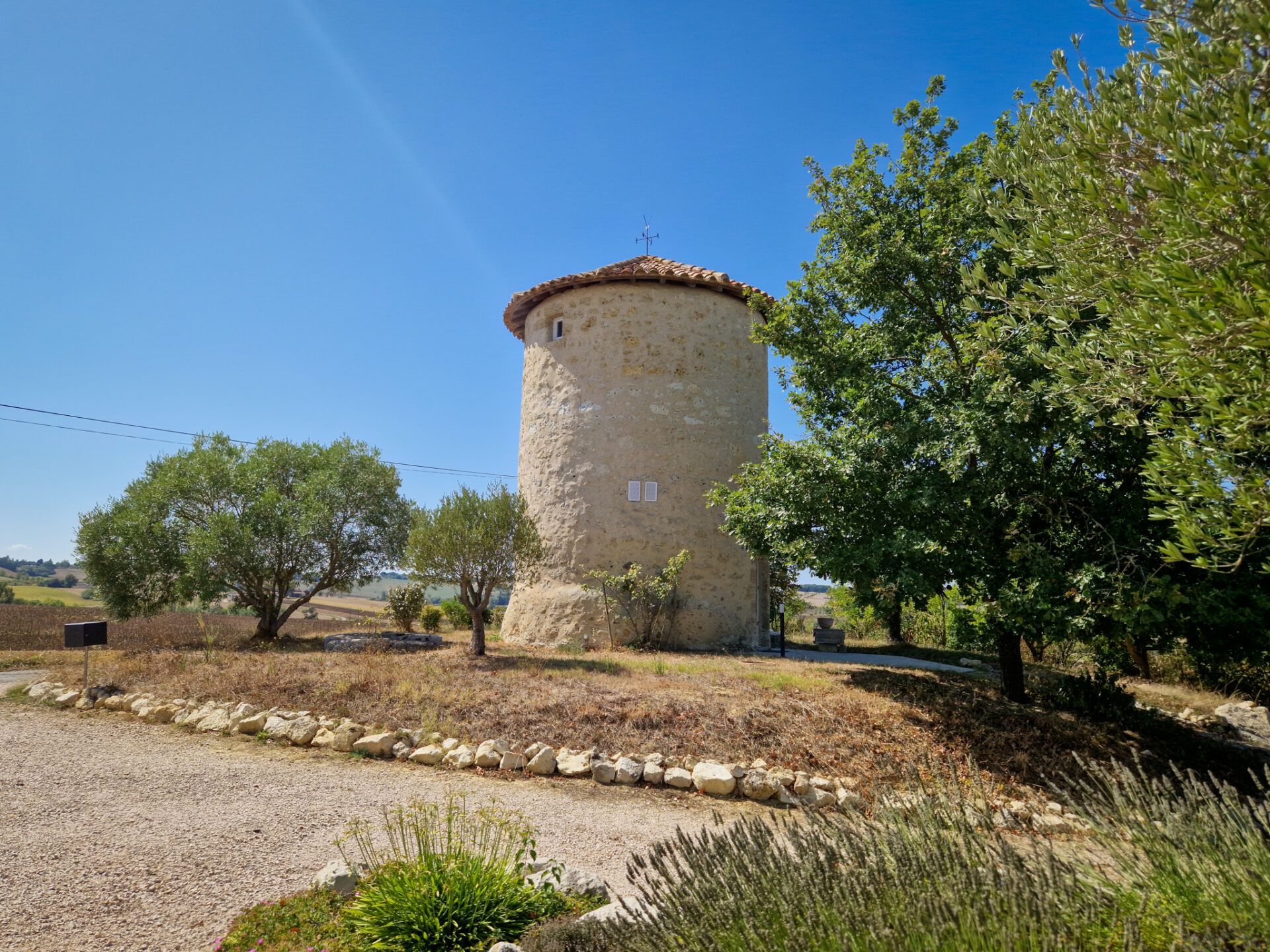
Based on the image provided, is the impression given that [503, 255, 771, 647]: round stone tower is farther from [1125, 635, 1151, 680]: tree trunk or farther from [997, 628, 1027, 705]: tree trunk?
[1125, 635, 1151, 680]: tree trunk

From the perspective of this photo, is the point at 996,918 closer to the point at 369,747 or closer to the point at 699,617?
the point at 369,747

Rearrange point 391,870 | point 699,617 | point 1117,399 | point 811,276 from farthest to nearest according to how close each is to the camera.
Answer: point 699,617
point 811,276
point 1117,399
point 391,870

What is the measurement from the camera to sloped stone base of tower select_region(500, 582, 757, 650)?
51.3 feet

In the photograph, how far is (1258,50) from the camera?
165 inches

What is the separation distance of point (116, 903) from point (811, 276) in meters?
10.9

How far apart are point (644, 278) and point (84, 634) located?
13.4m

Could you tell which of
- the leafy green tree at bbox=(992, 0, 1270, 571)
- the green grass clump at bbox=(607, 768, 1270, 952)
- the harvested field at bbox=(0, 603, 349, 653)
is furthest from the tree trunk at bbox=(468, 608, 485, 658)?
the leafy green tree at bbox=(992, 0, 1270, 571)

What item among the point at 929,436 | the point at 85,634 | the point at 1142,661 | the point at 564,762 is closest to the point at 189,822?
the point at 564,762

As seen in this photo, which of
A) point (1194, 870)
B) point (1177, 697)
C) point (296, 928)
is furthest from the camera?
point (1177, 697)

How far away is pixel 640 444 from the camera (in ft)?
53.5

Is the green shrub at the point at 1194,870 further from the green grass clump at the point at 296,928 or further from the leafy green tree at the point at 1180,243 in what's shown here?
the green grass clump at the point at 296,928

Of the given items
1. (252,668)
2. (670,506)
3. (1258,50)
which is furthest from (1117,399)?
(252,668)

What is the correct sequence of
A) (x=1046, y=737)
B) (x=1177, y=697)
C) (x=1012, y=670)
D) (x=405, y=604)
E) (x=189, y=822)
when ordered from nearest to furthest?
1. (x=189, y=822)
2. (x=1046, y=737)
3. (x=1012, y=670)
4. (x=1177, y=697)
5. (x=405, y=604)

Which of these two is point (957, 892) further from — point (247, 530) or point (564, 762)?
point (247, 530)
